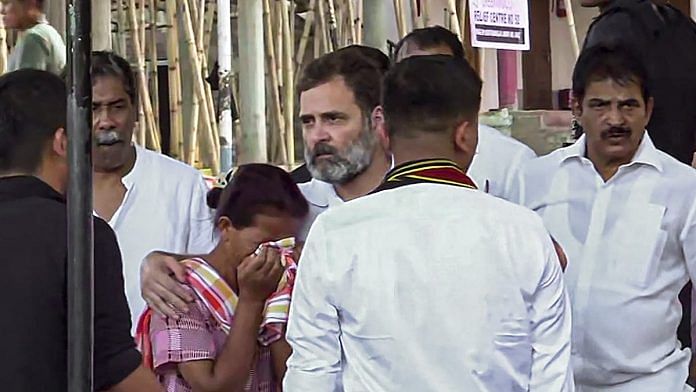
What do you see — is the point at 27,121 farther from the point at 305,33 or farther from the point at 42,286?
the point at 305,33

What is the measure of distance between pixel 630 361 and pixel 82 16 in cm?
140

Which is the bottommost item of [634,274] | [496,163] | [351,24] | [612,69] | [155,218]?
[634,274]

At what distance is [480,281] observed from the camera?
6.70ft

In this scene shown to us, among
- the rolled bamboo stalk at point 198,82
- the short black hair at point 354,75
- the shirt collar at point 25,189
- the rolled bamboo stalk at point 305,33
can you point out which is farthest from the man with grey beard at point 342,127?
the rolled bamboo stalk at point 305,33

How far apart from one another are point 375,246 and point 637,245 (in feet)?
2.73

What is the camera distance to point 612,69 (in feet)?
9.18

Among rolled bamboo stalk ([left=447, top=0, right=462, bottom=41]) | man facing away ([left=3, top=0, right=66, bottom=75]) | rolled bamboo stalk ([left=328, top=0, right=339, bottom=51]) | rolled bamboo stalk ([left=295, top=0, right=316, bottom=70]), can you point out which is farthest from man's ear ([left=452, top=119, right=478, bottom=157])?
rolled bamboo stalk ([left=295, top=0, right=316, bottom=70])

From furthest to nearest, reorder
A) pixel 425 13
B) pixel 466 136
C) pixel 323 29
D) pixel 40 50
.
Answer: pixel 323 29
pixel 425 13
pixel 40 50
pixel 466 136

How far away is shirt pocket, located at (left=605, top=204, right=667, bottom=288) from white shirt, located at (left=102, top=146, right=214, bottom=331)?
1.00 m

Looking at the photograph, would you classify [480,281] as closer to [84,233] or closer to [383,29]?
[84,233]

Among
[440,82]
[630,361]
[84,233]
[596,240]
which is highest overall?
[440,82]

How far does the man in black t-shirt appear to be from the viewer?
2.11 m

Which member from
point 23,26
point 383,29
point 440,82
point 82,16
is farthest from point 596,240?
point 383,29

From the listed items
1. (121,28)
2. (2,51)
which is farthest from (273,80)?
(2,51)
